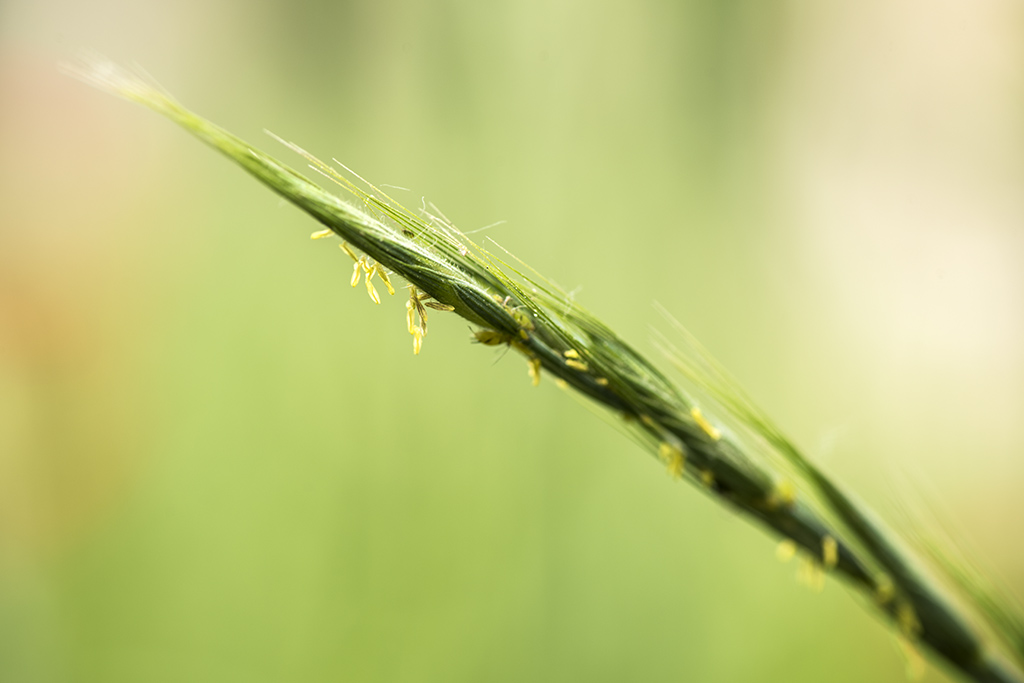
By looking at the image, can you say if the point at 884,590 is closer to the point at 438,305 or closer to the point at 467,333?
the point at 438,305

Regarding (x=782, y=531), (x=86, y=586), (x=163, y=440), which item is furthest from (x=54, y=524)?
(x=782, y=531)

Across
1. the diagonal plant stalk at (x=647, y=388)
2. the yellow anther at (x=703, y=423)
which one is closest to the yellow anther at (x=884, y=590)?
the diagonal plant stalk at (x=647, y=388)

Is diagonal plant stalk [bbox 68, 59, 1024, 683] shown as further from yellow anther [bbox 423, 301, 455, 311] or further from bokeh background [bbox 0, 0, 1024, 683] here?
bokeh background [bbox 0, 0, 1024, 683]

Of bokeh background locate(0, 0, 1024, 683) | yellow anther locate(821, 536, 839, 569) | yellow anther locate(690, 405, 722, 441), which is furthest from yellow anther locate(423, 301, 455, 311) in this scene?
bokeh background locate(0, 0, 1024, 683)

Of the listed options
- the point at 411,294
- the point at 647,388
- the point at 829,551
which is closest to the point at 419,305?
the point at 411,294

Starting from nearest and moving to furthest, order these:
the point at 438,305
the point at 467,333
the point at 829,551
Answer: the point at 438,305, the point at 829,551, the point at 467,333

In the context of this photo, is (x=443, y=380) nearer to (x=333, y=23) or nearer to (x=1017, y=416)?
(x=333, y=23)
